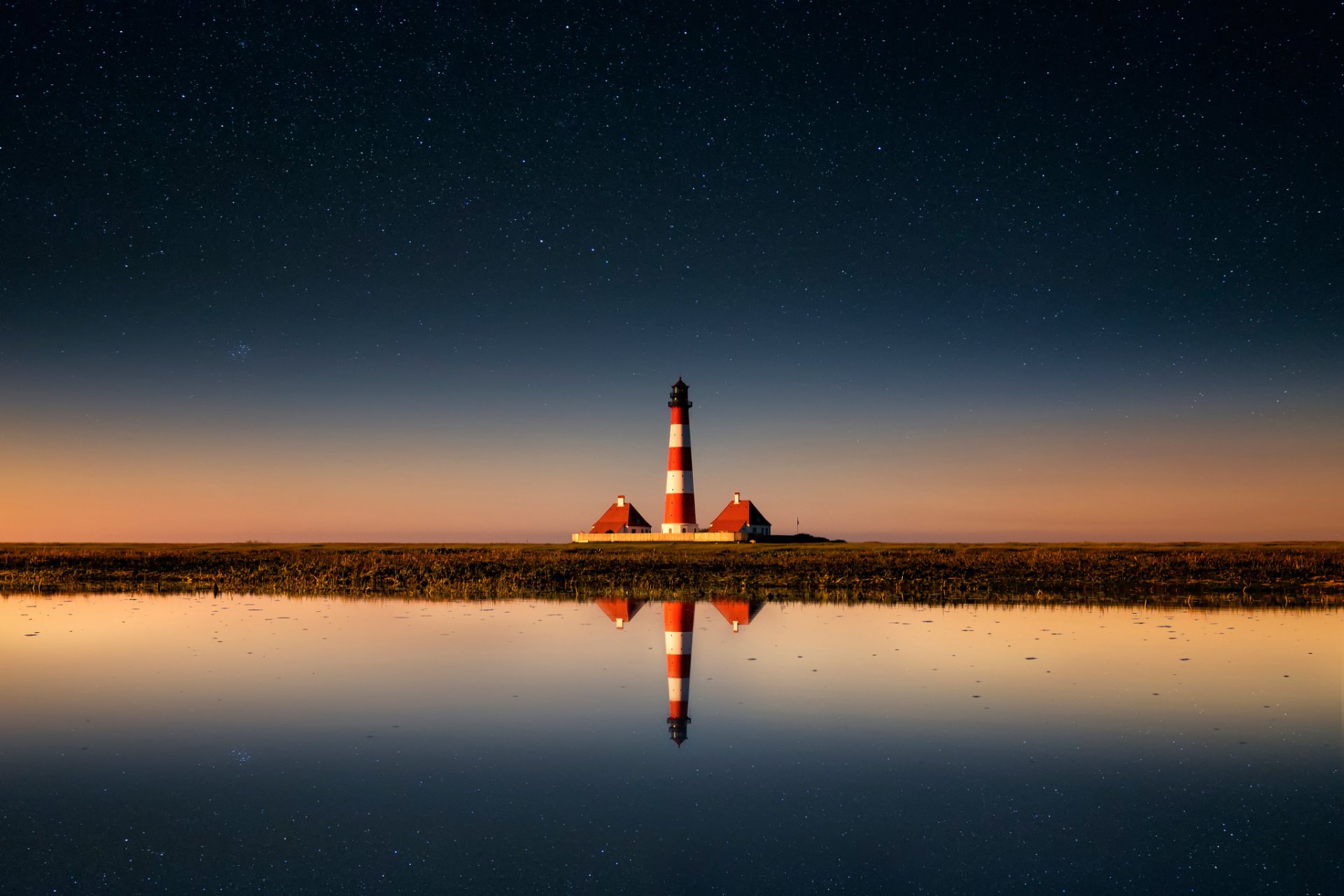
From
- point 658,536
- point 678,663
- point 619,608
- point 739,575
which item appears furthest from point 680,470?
point 678,663

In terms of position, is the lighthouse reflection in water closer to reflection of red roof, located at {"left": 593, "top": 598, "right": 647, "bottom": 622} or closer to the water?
reflection of red roof, located at {"left": 593, "top": 598, "right": 647, "bottom": 622}

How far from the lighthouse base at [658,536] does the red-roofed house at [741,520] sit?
139 inches

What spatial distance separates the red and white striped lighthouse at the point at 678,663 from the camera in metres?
11.5

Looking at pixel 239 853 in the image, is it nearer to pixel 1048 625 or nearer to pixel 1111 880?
pixel 1111 880

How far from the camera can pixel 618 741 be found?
34.6 feet

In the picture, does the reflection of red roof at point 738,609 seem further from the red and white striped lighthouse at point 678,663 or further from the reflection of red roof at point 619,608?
the reflection of red roof at point 619,608

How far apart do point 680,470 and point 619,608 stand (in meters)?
50.2

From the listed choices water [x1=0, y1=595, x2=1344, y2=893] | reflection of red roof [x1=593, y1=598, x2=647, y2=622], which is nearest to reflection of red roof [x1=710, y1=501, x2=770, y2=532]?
reflection of red roof [x1=593, y1=598, x2=647, y2=622]

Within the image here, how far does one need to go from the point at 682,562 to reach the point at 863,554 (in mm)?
15431

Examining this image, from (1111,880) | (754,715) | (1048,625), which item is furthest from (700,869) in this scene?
(1048,625)

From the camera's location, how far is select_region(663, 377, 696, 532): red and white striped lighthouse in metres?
74.8

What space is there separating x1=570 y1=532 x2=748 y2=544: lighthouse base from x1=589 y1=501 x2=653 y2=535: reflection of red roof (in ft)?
2.76

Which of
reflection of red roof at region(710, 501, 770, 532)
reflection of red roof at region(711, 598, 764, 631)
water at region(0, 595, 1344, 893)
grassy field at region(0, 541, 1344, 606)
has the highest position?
reflection of red roof at region(710, 501, 770, 532)

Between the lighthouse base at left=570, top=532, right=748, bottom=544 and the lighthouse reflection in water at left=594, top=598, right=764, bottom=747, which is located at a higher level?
the lighthouse base at left=570, top=532, right=748, bottom=544
